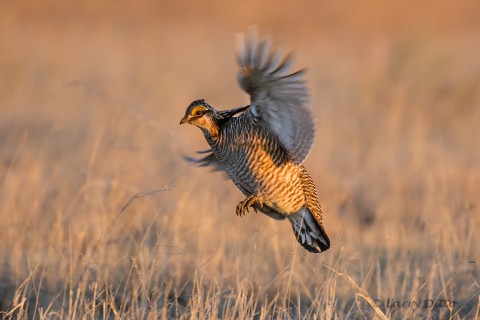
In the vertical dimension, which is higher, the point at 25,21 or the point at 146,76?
the point at 25,21

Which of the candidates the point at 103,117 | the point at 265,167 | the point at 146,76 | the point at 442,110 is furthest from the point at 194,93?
the point at 265,167

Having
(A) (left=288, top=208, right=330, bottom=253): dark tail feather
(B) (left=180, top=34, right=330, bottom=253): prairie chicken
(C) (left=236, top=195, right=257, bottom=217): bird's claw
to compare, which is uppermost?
(B) (left=180, top=34, right=330, bottom=253): prairie chicken

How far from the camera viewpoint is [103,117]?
1006cm

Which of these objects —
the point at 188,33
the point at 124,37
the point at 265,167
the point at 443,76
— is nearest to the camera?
the point at 265,167

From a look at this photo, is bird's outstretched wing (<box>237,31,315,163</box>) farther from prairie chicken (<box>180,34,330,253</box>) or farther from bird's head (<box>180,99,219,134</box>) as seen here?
bird's head (<box>180,99,219,134</box>)

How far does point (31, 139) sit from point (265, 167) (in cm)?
510

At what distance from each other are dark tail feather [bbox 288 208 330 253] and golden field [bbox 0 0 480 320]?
0.14 metres

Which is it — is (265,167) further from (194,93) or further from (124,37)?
(124,37)

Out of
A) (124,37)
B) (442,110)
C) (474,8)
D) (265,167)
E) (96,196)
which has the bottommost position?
(96,196)

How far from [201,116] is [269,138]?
1.18 feet

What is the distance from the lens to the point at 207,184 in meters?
7.94

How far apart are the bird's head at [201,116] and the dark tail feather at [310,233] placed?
2.27 ft

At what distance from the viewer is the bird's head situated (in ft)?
14.1

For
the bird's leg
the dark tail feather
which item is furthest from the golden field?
the bird's leg
